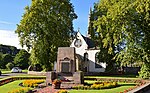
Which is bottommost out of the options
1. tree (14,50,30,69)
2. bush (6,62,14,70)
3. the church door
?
the church door

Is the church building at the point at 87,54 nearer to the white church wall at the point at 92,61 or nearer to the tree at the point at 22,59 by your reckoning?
the white church wall at the point at 92,61

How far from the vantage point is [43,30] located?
5431 cm

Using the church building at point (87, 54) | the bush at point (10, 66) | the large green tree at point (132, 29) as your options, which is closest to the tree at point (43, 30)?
the large green tree at point (132, 29)

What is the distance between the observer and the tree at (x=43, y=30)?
53.9 m

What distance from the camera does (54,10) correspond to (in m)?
55.7

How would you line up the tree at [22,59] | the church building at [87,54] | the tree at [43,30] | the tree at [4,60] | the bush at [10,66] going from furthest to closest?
the tree at [4,60] → the bush at [10,66] → the tree at [22,59] → the church building at [87,54] → the tree at [43,30]

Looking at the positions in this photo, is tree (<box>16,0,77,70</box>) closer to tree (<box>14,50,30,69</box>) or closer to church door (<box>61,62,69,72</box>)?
church door (<box>61,62,69,72</box>)

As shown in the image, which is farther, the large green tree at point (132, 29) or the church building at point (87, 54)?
the church building at point (87, 54)

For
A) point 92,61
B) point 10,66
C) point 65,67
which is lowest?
point 65,67

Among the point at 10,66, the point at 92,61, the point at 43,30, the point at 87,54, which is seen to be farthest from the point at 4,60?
the point at 43,30

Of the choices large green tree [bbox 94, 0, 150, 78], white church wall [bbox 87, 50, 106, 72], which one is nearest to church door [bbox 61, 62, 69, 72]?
large green tree [bbox 94, 0, 150, 78]

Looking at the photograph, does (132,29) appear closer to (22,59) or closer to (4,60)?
(22,59)

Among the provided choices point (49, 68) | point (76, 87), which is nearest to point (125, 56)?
point (76, 87)

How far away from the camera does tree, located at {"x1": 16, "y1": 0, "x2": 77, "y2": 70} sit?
53875 mm
